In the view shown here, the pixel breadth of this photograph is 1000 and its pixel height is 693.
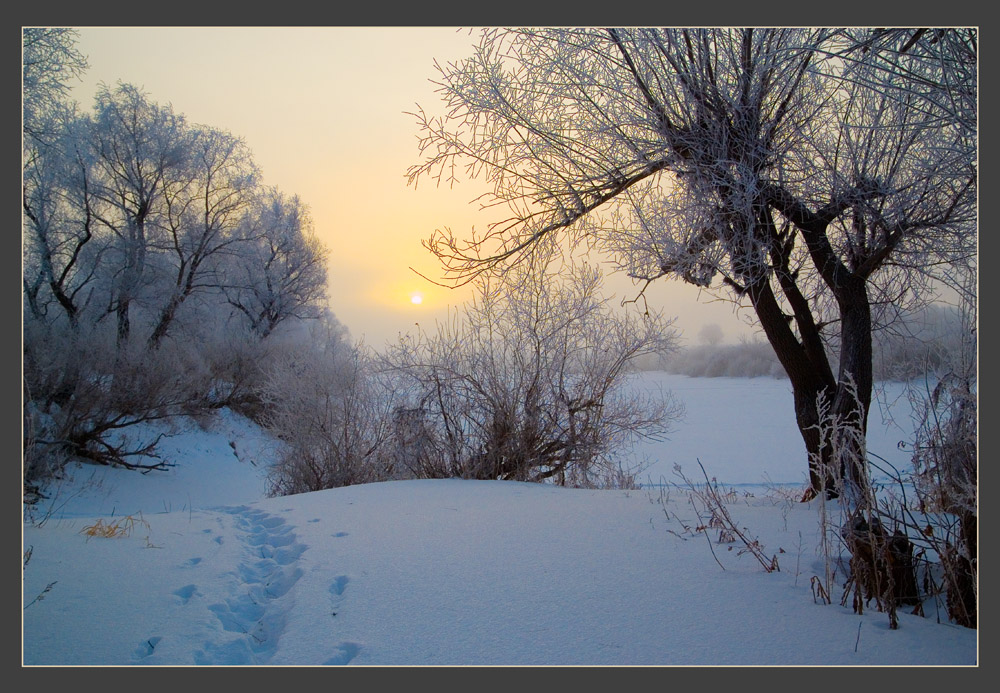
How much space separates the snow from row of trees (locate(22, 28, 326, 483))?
21.0 ft

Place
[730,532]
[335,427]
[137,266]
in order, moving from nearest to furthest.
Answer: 1. [730,532]
2. [335,427]
3. [137,266]

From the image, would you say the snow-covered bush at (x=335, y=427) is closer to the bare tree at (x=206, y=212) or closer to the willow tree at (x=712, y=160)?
the willow tree at (x=712, y=160)

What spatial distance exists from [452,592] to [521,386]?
5.00m

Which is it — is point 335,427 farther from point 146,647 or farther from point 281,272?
point 281,272

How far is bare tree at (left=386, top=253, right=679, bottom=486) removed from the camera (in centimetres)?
714

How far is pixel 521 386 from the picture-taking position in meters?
7.39

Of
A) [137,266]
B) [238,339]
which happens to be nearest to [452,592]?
[137,266]

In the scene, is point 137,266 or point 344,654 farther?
point 137,266

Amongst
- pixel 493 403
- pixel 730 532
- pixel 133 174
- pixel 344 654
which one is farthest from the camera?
pixel 133 174

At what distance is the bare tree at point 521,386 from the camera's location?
7.14m

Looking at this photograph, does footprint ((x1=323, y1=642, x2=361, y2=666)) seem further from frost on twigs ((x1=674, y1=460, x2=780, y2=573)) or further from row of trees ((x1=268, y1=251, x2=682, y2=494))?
row of trees ((x1=268, y1=251, x2=682, y2=494))

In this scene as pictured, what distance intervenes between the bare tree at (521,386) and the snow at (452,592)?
9.40 ft

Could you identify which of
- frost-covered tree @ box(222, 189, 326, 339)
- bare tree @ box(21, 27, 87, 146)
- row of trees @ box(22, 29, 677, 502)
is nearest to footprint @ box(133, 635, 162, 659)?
row of trees @ box(22, 29, 677, 502)

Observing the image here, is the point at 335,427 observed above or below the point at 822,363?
below
